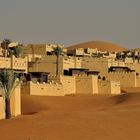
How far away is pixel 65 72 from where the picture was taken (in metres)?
60.2

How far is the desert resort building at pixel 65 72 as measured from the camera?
51.0m

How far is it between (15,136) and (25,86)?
2340 centimetres

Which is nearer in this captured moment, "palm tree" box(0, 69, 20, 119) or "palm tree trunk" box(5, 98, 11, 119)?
"palm tree trunk" box(5, 98, 11, 119)

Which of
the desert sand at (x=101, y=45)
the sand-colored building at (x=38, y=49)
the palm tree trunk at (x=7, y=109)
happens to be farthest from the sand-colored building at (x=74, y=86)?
the desert sand at (x=101, y=45)

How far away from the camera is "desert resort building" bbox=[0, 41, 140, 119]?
51000 mm

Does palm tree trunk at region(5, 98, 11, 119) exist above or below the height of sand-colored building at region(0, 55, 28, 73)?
below

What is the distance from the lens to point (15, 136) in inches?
942

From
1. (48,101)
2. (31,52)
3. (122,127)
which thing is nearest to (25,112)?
(48,101)

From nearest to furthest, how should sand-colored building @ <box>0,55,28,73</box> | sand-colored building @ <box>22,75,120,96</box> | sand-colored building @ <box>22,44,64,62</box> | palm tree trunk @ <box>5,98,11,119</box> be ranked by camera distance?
palm tree trunk @ <box>5,98,11,119</box> → sand-colored building @ <box>22,75,120,96</box> → sand-colored building @ <box>0,55,28,73</box> → sand-colored building @ <box>22,44,64,62</box>

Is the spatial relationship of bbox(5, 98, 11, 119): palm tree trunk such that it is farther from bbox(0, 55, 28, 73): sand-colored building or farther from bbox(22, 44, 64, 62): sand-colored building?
bbox(22, 44, 64, 62): sand-colored building

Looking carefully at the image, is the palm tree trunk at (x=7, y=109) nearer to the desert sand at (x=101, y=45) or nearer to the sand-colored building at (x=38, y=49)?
the sand-colored building at (x=38, y=49)

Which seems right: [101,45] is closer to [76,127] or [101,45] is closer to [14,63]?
[14,63]

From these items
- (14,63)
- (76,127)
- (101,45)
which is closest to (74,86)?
(14,63)

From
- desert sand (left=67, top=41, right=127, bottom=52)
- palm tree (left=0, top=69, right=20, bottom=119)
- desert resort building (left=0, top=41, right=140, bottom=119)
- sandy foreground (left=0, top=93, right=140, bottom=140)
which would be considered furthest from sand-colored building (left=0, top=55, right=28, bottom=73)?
desert sand (left=67, top=41, right=127, bottom=52)
